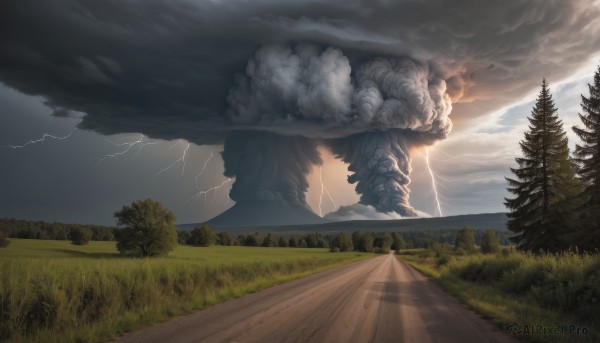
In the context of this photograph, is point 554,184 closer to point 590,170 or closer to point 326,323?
point 590,170

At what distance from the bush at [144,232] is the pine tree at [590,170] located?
42.2 m

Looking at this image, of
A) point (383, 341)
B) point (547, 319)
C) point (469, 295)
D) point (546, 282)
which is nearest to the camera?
point (383, 341)

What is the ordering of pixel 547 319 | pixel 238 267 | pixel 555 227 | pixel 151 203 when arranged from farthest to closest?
pixel 151 203, pixel 555 227, pixel 238 267, pixel 547 319

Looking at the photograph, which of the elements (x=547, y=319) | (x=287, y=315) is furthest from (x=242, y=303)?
(x=547, y=319)

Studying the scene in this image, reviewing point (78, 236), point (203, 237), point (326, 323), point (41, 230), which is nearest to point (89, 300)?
point (326, 323)

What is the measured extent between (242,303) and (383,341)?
659cm

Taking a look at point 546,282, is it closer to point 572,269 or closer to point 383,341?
point 572,269

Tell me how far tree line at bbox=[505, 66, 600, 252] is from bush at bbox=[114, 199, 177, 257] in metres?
38.1

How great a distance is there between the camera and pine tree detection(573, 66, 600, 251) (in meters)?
25.7

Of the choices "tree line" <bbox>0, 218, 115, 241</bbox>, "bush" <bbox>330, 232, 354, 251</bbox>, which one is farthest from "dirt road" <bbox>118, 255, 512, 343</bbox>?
"bush" <bbox>330, 232, 354, 251</bbox>

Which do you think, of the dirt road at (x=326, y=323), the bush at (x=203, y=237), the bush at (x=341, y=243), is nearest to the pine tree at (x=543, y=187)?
the dirt road at (x=326, y=323)

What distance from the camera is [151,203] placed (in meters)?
51.0

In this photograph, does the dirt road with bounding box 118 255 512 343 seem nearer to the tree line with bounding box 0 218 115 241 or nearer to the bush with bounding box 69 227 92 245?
the bush with bounding box 69 227 92 245

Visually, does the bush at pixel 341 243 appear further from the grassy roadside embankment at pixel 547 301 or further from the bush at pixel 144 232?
the grassy roadside embankment at pixel 547 301
